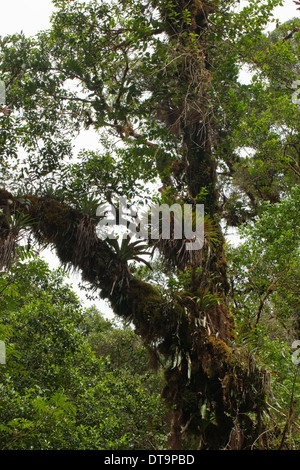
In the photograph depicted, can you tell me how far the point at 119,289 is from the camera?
6.17 m

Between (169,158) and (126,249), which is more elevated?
(169,158)

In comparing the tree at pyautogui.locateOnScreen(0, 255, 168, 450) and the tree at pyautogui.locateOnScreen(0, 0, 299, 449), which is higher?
the tree at pyautogui.locateOnScreen(0, 0, 299, 449)

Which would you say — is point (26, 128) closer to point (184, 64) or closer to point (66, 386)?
point (184, 64)

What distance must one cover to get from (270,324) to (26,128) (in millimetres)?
5467

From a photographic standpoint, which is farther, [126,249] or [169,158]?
[169,158]

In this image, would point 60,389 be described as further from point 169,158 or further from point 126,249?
point 169,158

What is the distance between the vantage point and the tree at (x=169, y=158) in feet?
19.4

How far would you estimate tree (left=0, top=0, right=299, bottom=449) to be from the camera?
5.91 metres

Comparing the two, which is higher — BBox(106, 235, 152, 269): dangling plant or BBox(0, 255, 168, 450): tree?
BBox(106, 235, 152, 269): dangling plant

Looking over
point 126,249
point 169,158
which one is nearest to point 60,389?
point 126,249

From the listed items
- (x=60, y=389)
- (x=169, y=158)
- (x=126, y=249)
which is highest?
(x=169, y=158)

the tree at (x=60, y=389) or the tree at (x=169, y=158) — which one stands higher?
the tree at (x=169, y=158)

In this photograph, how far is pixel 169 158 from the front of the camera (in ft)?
26.7
